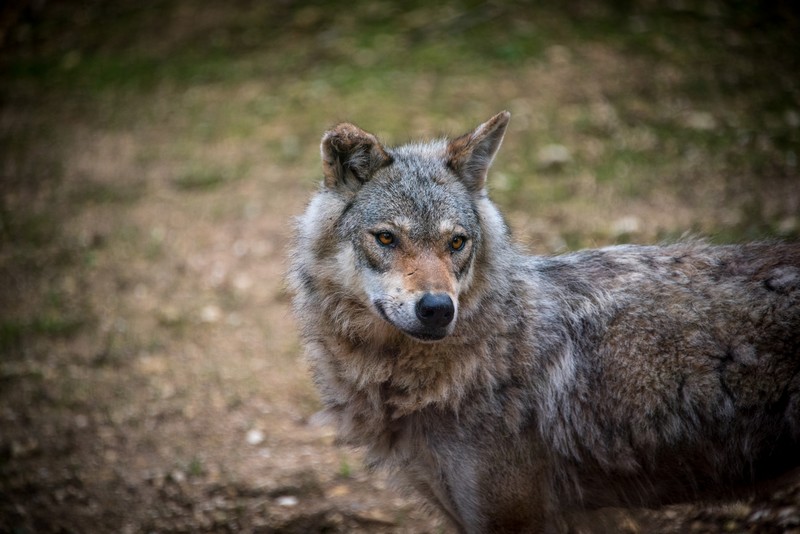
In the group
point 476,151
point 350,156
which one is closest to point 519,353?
point 476,151

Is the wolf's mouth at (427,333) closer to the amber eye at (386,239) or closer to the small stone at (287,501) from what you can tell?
the amber eye at (386,239)

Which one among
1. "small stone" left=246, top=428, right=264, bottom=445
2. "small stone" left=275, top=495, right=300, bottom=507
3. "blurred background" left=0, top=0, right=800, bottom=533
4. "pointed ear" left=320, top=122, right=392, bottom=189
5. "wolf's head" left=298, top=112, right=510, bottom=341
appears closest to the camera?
"wolf's head" left=298, top=112, right=510, bottom=341

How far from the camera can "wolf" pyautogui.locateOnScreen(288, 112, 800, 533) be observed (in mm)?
3877

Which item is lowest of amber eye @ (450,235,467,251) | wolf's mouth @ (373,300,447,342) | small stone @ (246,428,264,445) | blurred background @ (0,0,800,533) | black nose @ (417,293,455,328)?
small stone @ (246,428,264,445)

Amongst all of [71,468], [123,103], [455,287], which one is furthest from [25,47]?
[455,287]

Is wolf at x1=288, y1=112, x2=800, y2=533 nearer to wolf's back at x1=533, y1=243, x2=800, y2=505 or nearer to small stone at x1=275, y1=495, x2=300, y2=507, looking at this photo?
wolf's back at x1=533, y1=243, x2=800, y2=505

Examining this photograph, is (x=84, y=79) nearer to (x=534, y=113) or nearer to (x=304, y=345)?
(x=534, y=113)

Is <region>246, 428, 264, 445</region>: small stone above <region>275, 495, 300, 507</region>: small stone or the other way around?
the other way around

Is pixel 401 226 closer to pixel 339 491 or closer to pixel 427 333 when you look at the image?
pixel 427 333

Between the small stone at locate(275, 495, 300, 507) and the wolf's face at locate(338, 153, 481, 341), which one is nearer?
the wolf's face at locate(338, 153, 481, 341)

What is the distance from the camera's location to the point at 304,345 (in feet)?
14.8

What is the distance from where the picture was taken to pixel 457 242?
4.07 meters

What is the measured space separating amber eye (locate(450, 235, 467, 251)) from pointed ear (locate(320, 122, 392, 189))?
62 cm

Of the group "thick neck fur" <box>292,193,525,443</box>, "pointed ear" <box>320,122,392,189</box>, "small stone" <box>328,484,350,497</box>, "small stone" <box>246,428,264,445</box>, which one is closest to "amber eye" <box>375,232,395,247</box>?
"thick neck fur" <box>292,193,525,443</box>
